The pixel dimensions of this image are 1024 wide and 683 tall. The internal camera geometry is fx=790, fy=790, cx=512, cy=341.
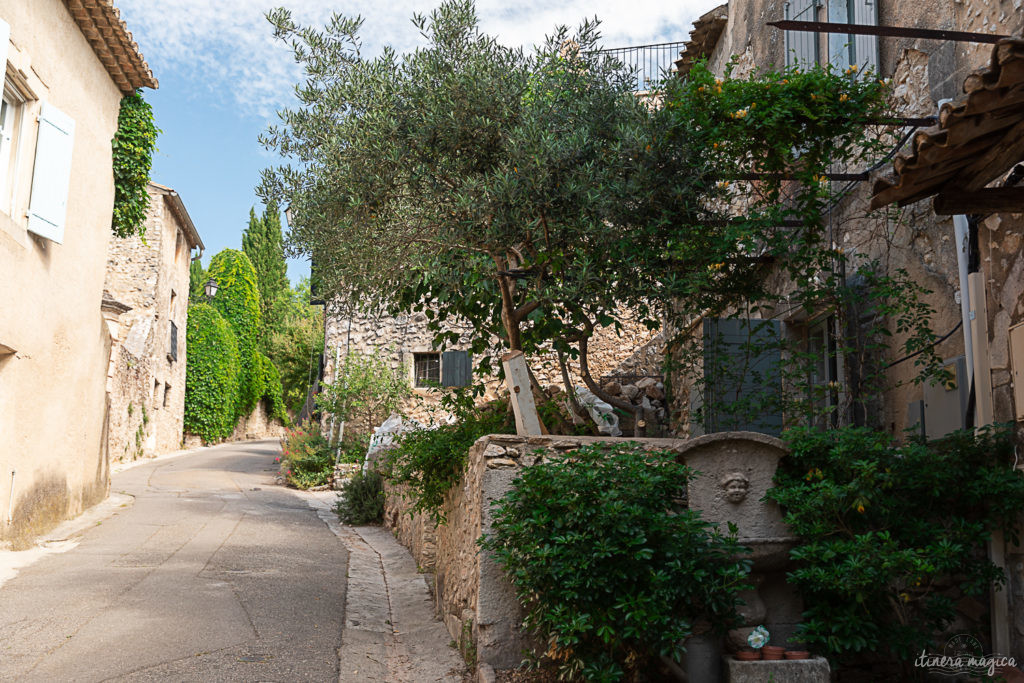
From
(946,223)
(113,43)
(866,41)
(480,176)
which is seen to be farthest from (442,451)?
(113,43)

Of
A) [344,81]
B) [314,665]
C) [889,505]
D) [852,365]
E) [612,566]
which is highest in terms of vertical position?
[344,81]

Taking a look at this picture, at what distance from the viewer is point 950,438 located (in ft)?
15.1

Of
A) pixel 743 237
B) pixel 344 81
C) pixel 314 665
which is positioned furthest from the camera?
pixel 344 81

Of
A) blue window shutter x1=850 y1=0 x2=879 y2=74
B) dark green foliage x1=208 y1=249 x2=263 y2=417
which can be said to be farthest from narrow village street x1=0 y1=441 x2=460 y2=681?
dark green foliage x1=208 y1=249 x2=263 y2=417

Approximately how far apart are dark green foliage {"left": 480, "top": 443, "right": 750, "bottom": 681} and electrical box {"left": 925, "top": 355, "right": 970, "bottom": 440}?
6.51 feet

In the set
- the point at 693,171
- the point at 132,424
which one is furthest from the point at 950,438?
the point at 132,424

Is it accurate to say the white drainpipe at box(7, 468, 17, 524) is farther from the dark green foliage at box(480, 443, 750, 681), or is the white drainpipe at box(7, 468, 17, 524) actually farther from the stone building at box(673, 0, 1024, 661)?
the stone building at box(673, 0, 1024, 661)

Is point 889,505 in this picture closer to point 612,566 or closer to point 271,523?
point 612,566

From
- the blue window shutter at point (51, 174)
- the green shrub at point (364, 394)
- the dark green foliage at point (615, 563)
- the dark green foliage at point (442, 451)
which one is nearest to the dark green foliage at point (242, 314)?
the green shrub at point (364, 394)

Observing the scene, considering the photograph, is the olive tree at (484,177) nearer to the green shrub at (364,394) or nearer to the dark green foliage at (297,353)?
the green shrub at (364,394)

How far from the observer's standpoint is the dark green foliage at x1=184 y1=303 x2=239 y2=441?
2656cm

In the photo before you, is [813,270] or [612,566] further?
[813,270]

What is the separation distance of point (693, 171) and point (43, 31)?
7.29 meters

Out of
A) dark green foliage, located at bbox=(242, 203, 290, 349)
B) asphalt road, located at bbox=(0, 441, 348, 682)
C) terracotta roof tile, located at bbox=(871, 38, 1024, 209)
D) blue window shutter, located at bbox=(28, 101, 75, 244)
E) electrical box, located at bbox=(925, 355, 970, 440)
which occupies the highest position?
dark green foliage, located at bbox=(242, 203, 290, 349)
